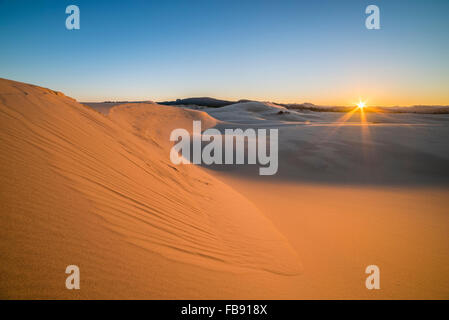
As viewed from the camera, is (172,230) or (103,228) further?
(172,230)

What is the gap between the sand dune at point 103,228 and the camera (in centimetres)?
135

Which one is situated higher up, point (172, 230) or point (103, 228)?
point (103, 228)

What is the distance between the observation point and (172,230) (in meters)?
2.28

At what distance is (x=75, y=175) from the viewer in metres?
2.24

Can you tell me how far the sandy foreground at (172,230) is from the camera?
56.4 inches

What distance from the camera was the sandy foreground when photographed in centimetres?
143

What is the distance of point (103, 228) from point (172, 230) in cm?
72

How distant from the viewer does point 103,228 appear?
1737 mm

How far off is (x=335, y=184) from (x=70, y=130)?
6.52 metres

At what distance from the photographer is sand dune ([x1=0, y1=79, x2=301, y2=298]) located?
135cm
